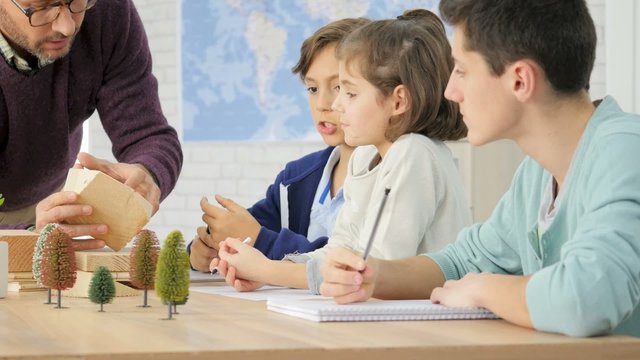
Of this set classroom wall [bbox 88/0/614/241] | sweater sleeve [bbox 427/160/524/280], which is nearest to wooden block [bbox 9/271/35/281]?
sweater sleeve [bbox 427/160/524/280]

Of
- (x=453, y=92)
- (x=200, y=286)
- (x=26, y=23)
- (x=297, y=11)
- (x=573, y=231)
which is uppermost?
(x=297, y=11)

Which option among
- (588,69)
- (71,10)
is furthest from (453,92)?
(71,10)

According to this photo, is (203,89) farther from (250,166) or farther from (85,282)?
(85,282)

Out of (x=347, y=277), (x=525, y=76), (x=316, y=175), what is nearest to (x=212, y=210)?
(x=316, y=175)

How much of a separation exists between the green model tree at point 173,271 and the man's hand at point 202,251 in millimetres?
889

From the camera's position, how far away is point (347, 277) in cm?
143

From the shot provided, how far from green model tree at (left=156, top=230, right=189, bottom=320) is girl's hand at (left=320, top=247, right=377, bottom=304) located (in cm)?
21

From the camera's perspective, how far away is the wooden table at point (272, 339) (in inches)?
42.1

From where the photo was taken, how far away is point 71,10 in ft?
7.78

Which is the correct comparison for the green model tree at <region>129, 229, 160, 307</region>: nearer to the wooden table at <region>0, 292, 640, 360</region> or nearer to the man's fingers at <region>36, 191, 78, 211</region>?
the wooden table at <region>0, 292, 640, 360</region>

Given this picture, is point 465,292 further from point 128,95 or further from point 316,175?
→ point 128,95

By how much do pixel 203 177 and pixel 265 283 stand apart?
3528 mm

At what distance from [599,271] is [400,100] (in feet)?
3.16

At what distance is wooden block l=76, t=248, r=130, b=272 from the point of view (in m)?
1.75
